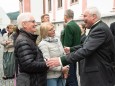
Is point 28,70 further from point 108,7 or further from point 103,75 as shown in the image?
point 108,7

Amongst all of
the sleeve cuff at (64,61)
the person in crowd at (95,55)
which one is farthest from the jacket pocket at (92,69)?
the sleeve cuff at (64,61)

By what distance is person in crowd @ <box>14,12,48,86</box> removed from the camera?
3779 mm

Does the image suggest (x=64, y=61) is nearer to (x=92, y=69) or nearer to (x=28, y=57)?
(x=92, y=69)

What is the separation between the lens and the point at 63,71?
4500 millimetres

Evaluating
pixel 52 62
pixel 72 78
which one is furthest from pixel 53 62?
pixel 72 78

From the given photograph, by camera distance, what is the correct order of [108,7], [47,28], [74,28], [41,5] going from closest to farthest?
[47,28] < [74,28] < [108,7] < [41,5]

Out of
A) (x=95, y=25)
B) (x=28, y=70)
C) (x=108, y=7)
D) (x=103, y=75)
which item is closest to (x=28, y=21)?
(x=28, y=70)

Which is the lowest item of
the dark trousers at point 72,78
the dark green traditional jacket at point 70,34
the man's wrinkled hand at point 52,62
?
the dark trousers at point 72,78

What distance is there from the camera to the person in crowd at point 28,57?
378cm

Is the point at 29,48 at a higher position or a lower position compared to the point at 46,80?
higher

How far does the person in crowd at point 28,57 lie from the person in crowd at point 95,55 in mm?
182

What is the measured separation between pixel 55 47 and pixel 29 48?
2.28ft

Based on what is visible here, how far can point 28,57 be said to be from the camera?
12.3ft

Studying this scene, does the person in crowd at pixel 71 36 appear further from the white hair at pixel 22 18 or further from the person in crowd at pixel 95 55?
the white hair at pixel 22 18
